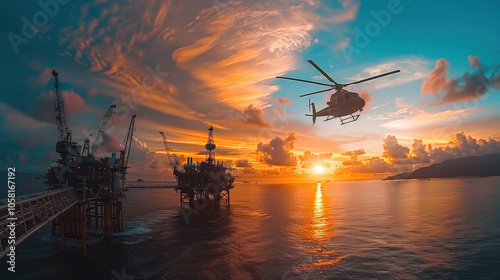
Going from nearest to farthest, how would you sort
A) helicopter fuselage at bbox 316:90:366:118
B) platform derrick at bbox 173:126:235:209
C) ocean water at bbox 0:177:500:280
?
1. ocean water at bbox 0:177:500:280
2. helicopter fuselage at bbox 316:90:366:118
3. platform derrick at bbox 173:126:235:209

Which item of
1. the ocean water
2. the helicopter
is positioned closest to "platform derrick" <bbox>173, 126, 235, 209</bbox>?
the ocean water

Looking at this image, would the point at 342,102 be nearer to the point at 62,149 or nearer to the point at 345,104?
the point at 345,104

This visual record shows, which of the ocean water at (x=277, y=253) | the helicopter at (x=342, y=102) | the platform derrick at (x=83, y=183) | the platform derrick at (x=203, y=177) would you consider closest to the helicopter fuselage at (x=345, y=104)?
the helicopter at (x=342, y=102)

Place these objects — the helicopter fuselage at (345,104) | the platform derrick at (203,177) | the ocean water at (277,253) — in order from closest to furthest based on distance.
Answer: the ocean water at (277,253) < the helicopter fuselage at (345,104) < the platform derrick at (203,177)

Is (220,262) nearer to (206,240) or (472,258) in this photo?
(206,240)

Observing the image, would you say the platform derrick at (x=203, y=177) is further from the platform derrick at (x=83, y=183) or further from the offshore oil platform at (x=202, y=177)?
the platform derrick at (x=83, y=183)

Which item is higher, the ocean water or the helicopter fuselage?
the helicopter fuselage

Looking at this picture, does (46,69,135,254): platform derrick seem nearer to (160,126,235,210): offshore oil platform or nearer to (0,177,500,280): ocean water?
(0,177,500,280): ocean water

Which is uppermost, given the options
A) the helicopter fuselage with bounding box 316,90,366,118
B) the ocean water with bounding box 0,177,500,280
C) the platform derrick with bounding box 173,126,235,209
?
the helicopter fuselage with bounding box 316,90,366,118

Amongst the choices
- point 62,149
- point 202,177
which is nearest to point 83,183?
point 62,149

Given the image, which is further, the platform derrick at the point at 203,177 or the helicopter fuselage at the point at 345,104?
the platform derrick at the point at 203,177

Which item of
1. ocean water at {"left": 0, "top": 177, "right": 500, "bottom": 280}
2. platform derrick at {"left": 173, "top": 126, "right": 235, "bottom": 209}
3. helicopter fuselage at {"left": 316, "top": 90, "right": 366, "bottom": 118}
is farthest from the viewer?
platform derrick at {"left": 173, "top": 126, "right": 235, "bottom": 209}
